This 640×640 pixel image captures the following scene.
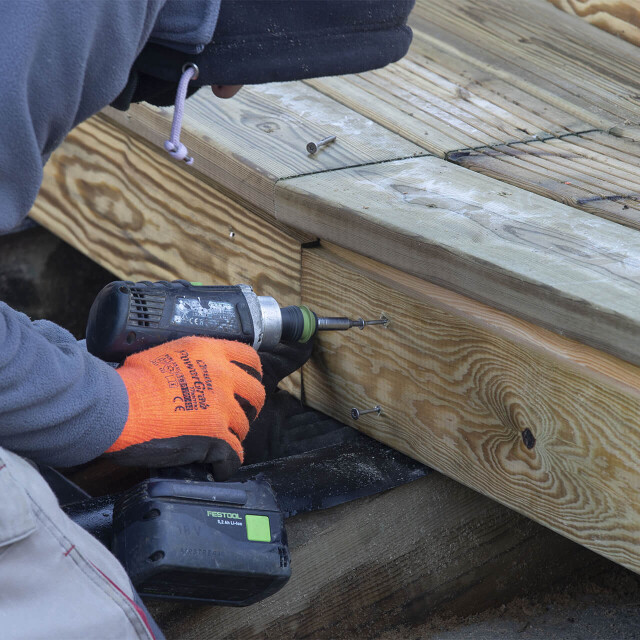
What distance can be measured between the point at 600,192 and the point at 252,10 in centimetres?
→ 80

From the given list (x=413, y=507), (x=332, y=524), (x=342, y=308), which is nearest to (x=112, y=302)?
(x=342, y=308)

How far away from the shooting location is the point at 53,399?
1.33m

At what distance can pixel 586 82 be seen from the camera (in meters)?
2.27

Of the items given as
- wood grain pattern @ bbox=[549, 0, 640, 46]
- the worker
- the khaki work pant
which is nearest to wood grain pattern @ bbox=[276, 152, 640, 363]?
the worker

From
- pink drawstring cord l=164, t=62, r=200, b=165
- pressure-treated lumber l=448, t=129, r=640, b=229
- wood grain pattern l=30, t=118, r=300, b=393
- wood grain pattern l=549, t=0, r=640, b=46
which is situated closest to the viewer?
pink drawstring cord l=164, t=62, r=200, b=165

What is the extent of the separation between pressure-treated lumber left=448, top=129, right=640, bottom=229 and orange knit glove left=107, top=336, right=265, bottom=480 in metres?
0.67

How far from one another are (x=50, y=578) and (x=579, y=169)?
1304 millimetres

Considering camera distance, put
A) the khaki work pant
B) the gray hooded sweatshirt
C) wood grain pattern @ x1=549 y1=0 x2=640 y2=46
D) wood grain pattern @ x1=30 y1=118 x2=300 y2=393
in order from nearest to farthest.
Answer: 1. the gray hooded sweatshirt
2. the khaki work pant
3. wood grain pattern @ x1=30 y1=118 x2=300 y2=393
4. wood grain pattern @ x1=549 y1=0 x2=640 y2=46

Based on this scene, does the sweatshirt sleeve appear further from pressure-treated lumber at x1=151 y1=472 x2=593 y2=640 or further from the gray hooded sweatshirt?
pressure-treated lumber at x1=151 y1=472 x2=593 y2=640

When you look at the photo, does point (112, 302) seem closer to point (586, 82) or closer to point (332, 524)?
point (332, 524)

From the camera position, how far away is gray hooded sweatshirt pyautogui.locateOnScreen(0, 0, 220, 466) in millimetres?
1088

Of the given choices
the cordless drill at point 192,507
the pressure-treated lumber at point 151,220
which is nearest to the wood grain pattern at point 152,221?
the pressure-treated lumber at point 151,220

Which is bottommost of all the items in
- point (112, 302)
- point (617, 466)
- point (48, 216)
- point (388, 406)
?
point (48, 216)

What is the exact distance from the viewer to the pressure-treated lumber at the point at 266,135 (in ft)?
6.18
